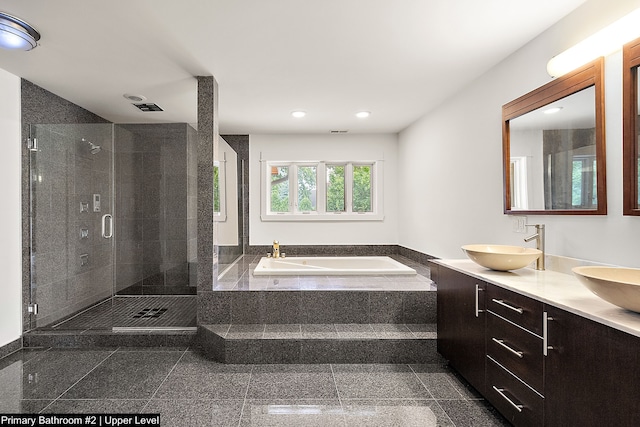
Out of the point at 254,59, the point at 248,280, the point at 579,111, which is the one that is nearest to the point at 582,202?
the point at 579,111

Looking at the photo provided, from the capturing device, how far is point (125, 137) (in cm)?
421

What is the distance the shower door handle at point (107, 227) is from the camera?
3.86m

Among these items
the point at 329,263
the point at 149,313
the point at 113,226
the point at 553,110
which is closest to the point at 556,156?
the point at 553,110

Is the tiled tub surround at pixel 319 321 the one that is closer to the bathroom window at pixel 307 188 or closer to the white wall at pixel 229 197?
the white wall at pixel 229 197

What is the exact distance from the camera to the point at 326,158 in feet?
17.9

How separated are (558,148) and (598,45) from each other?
571 mm

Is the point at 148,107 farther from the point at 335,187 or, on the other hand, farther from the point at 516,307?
the point at 516,307

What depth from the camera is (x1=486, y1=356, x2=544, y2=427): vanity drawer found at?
1.64 meters

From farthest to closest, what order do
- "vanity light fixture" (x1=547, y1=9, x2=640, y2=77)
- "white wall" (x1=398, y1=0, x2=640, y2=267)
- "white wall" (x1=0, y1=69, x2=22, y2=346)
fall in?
1. "white wall" (x1=0, y1=69, x2=22, y2=346)
2. "white wall" (x1=398, y1=0, x2=640, y2=267)
3. "vanity light fixture" (x1=547, y1=9, x2=640, y2=77)

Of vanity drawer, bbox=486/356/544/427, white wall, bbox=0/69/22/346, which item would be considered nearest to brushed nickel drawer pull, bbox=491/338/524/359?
vanity drawer, bbox=486/356/544/427

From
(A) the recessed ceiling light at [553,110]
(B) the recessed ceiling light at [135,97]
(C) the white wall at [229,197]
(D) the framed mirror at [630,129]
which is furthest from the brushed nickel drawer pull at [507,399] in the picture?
(B) the recessed ceiling light at [135,97]

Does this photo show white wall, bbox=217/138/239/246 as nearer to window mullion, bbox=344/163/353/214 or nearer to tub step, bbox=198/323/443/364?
tub step, bbox=198/323/443/364

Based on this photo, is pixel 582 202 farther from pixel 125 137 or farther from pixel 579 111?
pixel 125 137

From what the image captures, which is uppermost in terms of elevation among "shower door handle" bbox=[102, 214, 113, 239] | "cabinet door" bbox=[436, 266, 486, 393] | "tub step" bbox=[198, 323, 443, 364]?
"shower door handle" bbox=[102, 214, 113, 239]
